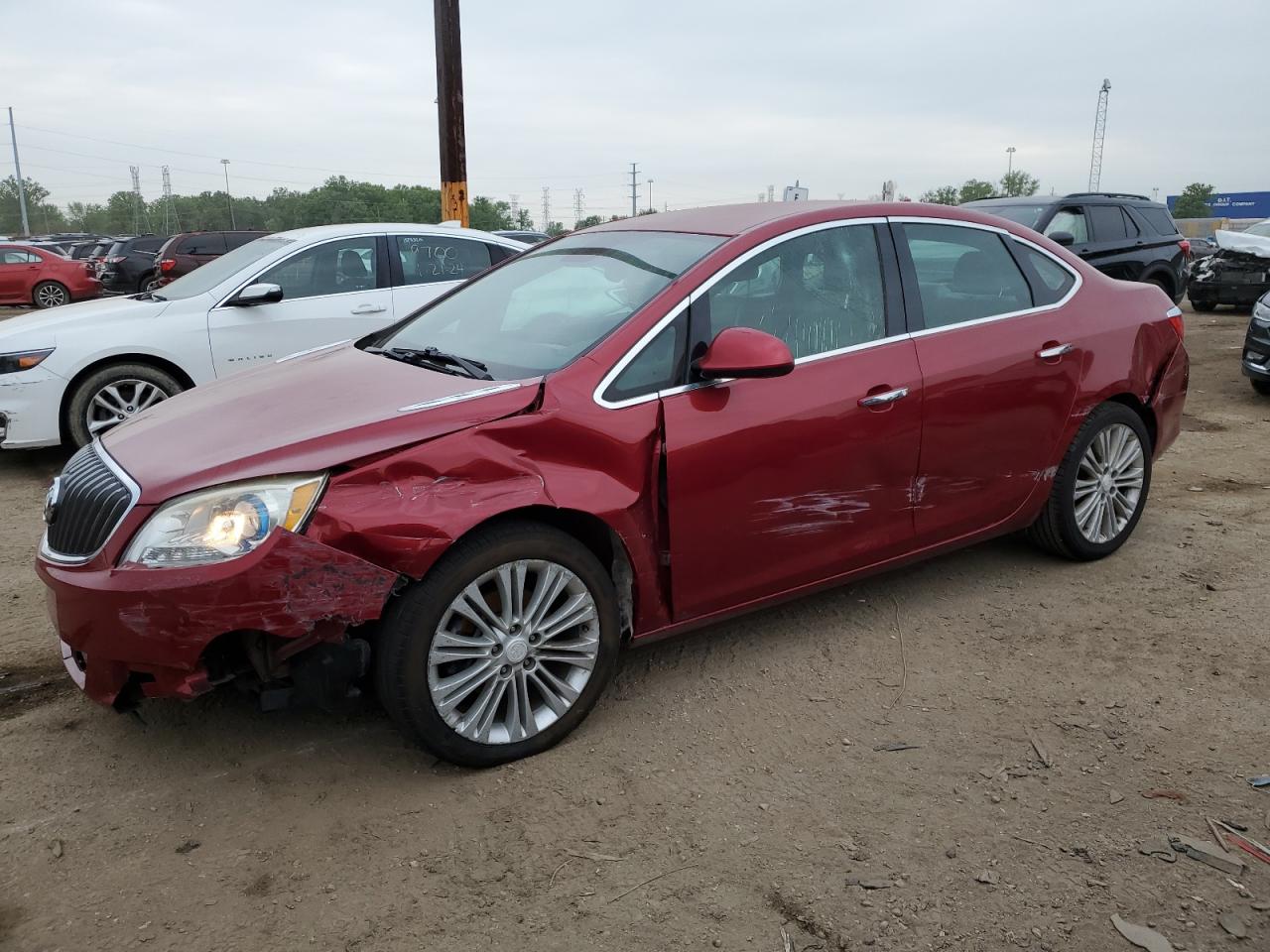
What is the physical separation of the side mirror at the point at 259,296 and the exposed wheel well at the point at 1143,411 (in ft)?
17.1

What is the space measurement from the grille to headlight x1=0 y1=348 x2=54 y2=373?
3984mm

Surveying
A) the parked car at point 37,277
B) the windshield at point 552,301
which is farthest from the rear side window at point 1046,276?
the parked car at point 37,277

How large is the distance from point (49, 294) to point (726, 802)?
2287 cm

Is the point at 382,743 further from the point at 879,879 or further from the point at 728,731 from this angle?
the point at 879,879

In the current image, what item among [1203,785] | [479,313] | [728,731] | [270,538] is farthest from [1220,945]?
[479,313]

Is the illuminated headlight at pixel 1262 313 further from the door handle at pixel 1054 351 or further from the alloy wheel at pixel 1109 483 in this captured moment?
the door handle at pixel 1054 351

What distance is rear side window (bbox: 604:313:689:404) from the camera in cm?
320

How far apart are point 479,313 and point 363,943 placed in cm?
238

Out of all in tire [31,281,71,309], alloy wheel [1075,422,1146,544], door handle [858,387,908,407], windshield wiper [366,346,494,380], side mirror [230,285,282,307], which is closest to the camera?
windshield wiper [366,346,494,380]

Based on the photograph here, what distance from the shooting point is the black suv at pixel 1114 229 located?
11938 millimetres

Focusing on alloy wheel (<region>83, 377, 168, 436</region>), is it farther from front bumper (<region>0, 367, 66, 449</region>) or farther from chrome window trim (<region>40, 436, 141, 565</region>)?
chrome window trim (<region>40, 436, 141, 565</region>)

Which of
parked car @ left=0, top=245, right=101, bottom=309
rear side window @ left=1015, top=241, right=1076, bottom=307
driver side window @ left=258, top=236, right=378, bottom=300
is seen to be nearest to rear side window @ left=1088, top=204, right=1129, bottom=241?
rear side window @ left=1015, top=241, right=1076, bottom=307

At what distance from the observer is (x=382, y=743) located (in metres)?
3.24

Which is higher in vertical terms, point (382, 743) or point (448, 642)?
point (448, 642)
